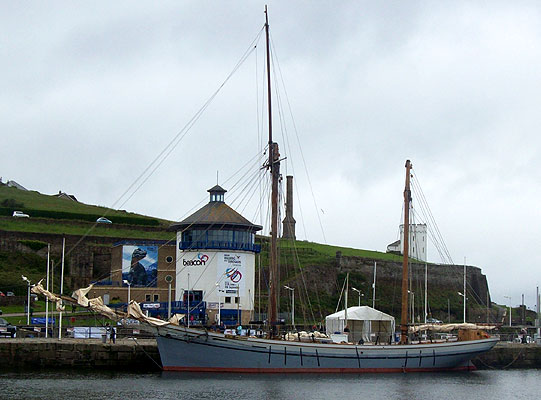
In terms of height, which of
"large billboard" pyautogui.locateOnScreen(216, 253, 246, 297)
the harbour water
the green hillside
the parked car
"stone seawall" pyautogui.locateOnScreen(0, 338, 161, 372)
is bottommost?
the harbour water

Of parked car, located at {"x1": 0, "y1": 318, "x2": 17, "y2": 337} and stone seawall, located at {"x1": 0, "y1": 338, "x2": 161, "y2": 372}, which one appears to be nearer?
stone seawall, located at {"x1": 0, "y1": 338, "x2": 161, "y2": 372}

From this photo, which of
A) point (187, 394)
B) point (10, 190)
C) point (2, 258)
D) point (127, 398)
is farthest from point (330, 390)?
point (10, 190)

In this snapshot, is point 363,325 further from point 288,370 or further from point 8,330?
point 8,330

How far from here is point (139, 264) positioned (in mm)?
66000

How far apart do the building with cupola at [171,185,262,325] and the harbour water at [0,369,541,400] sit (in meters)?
18.1

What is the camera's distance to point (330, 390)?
123 ft

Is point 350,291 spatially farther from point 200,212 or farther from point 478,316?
point 200,212

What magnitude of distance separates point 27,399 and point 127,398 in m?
3.97

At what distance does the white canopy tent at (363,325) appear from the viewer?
167ft

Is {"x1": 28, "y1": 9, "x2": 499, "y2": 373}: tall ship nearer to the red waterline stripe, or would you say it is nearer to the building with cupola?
the red waterline stripe

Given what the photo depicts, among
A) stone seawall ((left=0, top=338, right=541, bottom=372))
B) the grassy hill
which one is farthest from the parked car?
the grassy hill

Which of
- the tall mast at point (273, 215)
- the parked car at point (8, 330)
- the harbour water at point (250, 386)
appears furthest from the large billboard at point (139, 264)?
the harbour water at point (250, 386)

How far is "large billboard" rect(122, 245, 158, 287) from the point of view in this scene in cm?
6581

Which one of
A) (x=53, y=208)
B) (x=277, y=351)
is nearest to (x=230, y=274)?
(x=277, y=351)
